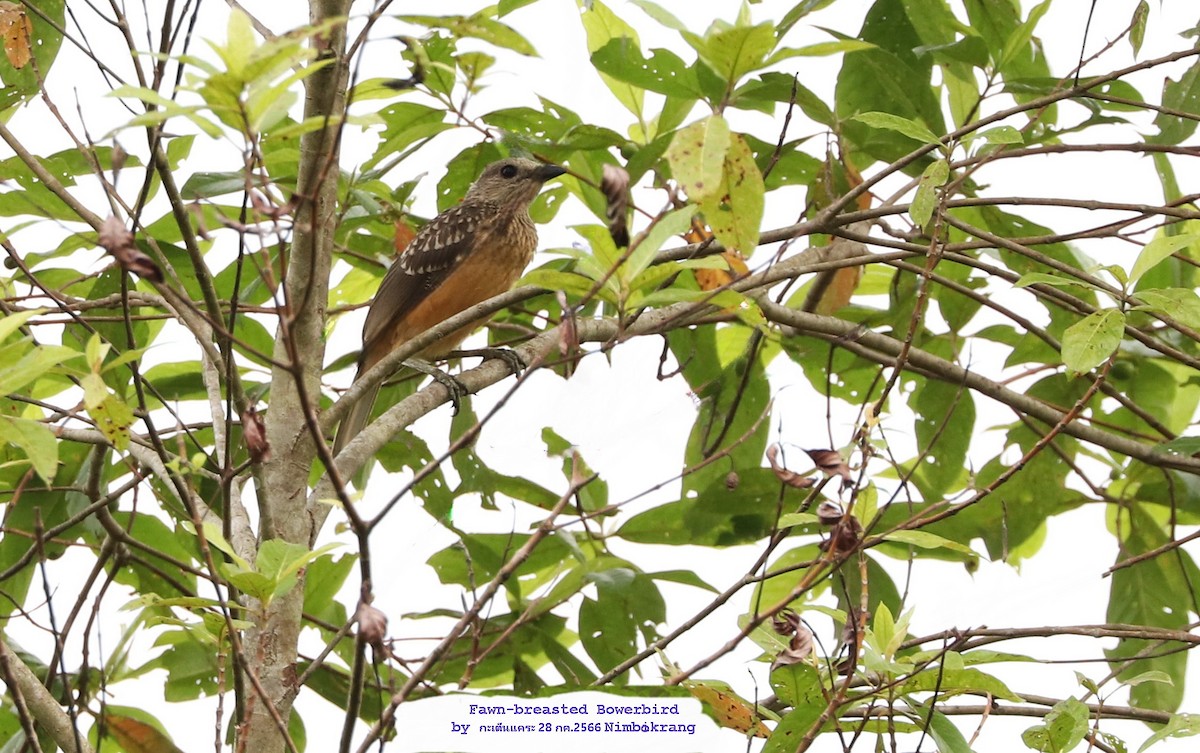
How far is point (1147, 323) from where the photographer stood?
138 inches

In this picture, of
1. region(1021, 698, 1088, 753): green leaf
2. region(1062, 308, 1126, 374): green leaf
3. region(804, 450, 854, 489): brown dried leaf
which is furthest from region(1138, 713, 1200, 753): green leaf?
region(804, 450, 854, 489): brown dried leaf

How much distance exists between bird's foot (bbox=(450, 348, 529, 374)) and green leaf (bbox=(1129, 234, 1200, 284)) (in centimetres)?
184

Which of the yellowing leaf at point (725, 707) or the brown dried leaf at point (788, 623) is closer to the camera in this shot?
the brown dried leaf at point (788, 623)

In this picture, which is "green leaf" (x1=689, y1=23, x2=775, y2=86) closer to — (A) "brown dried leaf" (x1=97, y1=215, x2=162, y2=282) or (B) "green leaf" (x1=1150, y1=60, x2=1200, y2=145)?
(A) "brown dried leaf" (x1=97, y1=215, x2=162, y2=282)

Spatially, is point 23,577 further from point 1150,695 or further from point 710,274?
point 1150,695

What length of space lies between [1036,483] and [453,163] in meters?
1.92

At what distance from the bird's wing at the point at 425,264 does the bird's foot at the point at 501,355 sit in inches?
13.5

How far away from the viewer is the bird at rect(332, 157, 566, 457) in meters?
4.55

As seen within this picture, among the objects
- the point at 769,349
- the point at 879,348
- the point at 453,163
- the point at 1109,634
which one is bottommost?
the point at 1109,634

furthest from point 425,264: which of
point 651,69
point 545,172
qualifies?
point 651,69

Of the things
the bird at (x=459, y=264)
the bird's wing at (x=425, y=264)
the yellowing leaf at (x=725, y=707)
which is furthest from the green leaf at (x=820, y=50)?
the bird at (x=459, y=264)

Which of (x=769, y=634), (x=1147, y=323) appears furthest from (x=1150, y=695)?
(x=769, y=634)

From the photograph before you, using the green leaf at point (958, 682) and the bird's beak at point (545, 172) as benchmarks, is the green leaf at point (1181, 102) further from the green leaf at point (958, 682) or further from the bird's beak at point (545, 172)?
the bird's beak at point (545, 172)

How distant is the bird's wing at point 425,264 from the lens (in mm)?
4358
